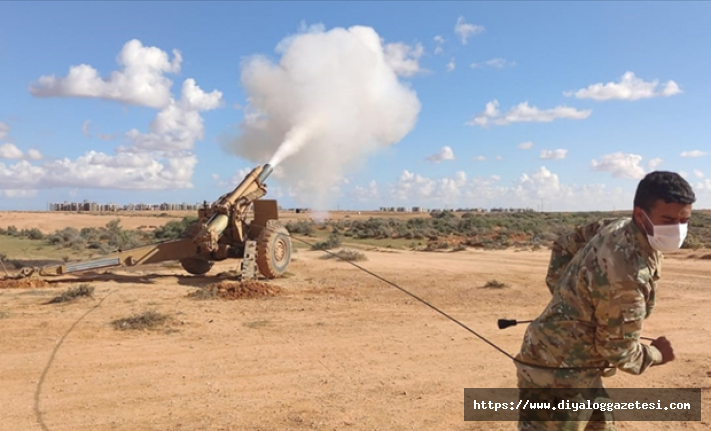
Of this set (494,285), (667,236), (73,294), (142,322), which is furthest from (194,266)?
(667,236)

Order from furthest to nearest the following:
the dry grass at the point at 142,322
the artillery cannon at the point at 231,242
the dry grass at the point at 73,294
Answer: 1. the artillery cannon at the point at 231,242
2. the dry grass at the point at 73,294
3. the dry grass at the point at 142,322

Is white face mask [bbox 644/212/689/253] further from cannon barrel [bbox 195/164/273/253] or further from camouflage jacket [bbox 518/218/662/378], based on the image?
cannon barrel [bbox 195/164/273/253]

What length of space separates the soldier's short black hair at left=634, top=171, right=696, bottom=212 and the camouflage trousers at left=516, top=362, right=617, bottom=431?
3.20ft

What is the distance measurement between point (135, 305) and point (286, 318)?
10.4 ft

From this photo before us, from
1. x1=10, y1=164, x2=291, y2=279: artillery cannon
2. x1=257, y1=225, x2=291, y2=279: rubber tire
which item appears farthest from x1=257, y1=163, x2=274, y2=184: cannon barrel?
x1=257, y1=225, x2=291, y2=279: rubber tire

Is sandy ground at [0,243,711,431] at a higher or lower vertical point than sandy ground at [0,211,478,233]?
lower

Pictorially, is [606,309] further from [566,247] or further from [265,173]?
[265,173]

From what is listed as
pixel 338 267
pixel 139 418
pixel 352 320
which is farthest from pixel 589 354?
pixel 338 267

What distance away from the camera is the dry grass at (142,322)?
29.9ft

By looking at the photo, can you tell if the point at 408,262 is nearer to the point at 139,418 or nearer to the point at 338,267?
the point at 338,267

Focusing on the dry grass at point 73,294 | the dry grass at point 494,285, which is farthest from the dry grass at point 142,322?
the dry grass at point 494,285

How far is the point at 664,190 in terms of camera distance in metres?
2.91

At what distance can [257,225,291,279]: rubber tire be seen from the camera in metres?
14.2

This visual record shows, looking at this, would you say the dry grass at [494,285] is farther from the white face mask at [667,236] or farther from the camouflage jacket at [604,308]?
the white face mask at [667,236]
